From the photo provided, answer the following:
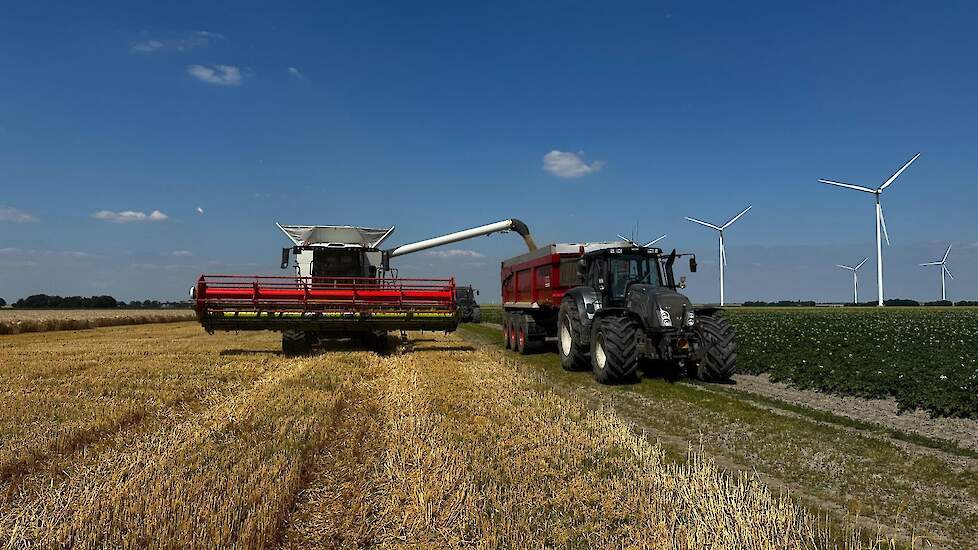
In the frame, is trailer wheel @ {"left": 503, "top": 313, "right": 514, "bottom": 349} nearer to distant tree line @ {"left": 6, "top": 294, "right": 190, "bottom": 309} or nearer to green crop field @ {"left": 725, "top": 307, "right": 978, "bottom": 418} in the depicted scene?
green crop field @ {"left": 725, "top": 307, "right": 978, "bottom": 418}

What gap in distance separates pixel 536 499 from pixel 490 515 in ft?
1.73

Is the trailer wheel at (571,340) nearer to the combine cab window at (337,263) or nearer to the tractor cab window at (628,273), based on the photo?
the tractor cab window at (628,273)

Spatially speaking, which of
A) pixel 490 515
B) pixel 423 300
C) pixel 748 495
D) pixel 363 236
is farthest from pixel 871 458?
pixel 363 236

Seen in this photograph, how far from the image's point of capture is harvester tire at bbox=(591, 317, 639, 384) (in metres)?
11.0

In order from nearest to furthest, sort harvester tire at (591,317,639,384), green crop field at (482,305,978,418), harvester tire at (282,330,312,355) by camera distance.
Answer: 1. green crop field at (482,305,978,418)
2. harvester tire at (591,317,639,384)
3. harvester tire at (282,330,312,355)

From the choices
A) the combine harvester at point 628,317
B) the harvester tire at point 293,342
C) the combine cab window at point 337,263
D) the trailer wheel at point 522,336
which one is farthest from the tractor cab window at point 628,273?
the harvester tire at point 293,342

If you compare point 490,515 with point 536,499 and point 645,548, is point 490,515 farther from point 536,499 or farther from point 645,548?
point 645,548

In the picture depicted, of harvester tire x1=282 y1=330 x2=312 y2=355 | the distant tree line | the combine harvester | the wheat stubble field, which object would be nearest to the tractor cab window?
the combine harvester

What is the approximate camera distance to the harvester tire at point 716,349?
11.5m

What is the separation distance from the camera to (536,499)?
4.72 m

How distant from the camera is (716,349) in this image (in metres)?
11.5

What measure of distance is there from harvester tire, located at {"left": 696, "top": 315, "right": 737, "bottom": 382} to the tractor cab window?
1.51 metres

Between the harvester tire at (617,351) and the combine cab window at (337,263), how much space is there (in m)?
8.08

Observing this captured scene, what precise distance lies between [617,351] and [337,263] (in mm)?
8993
